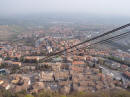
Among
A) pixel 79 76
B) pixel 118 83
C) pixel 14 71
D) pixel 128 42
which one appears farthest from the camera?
pixel 128 42

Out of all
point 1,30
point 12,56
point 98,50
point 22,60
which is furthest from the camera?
point 1,30

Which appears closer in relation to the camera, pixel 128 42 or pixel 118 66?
pixel 118 66

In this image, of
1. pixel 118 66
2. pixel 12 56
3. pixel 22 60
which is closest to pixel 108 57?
pixel 118 66

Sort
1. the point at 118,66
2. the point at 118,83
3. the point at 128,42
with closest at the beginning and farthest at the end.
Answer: the point at 118,83
the point at 118,66
the point at 128,42

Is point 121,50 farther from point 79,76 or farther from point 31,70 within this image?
point 31,70

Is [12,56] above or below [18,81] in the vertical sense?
above

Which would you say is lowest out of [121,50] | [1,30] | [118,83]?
[118,83]

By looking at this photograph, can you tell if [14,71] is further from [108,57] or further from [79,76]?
[108,57]

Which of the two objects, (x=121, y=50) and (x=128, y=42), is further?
(x=128, y=42)


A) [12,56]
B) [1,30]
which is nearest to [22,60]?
[12,56]
